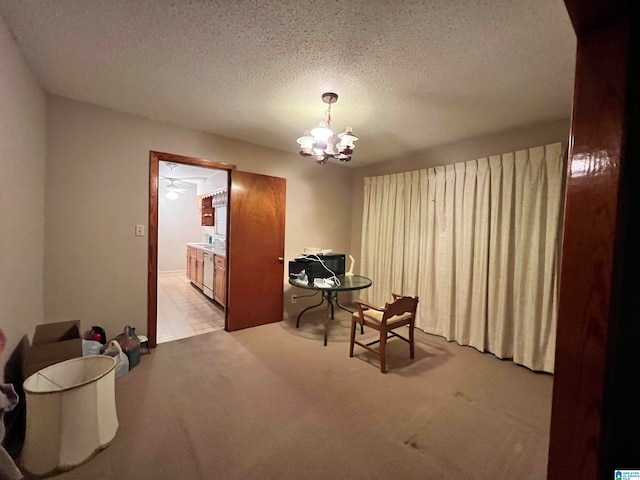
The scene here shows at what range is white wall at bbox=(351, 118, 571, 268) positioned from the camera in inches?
97.0

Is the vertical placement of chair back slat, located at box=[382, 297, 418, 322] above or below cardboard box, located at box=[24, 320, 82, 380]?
above

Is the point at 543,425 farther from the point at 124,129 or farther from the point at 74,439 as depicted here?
the point at 124,129

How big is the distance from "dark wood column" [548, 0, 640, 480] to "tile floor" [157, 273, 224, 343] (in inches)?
132

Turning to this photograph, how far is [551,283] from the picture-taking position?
2.38 meters

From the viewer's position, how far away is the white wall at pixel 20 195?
1486mm

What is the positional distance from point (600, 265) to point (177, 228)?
8.00 m

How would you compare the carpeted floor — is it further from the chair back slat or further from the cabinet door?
the cabinet door

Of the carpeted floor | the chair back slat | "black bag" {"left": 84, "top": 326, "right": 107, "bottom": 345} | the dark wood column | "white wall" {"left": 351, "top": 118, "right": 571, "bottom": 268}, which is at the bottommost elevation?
the carpeted floor

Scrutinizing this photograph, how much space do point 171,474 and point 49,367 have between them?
1015mm

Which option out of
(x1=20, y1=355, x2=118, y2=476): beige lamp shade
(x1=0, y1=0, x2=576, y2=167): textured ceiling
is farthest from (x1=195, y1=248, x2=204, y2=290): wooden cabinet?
(x1=20, y1=355, x2=118, y2=476): beige lamp shade

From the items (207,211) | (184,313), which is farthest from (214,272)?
(207,211)

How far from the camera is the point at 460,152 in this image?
3.08 metres

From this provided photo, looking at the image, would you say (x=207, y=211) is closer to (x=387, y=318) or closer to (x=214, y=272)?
(x=214, y=272)

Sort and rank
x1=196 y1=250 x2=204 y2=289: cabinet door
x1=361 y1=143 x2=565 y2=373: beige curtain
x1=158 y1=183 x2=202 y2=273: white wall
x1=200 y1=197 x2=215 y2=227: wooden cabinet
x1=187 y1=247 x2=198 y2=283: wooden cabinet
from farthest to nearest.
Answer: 1. x1=158 y1=183 x2=202 y2=273: white wall
2. x1=200 y1=197 x2=215 y2=227: wooden cabinet
3. x1=187 y1=247 x2=198 y2=283: wooden cabinet
4. x1=196 y1=250 x2=204 y2=289: cabinet door
5. x1=361 y1=143 x2=565 y2=373: beige curtain
